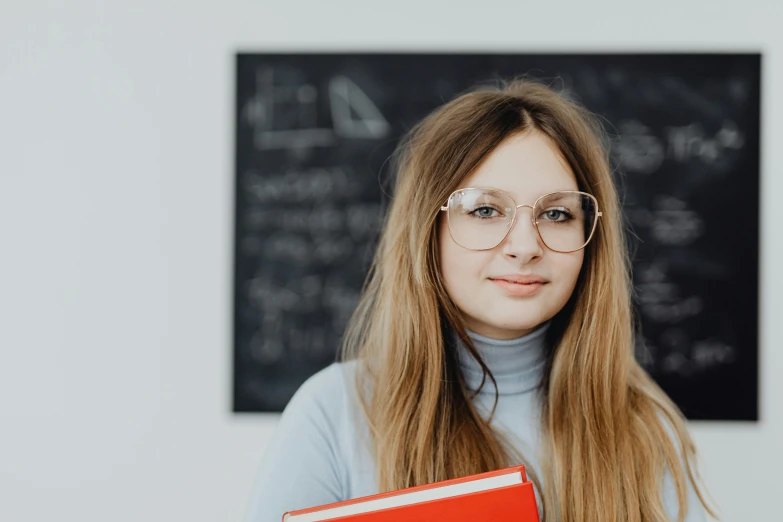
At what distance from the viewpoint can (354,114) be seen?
1934 millimetres

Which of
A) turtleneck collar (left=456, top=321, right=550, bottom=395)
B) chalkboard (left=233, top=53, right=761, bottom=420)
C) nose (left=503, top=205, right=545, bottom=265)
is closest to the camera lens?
nose (left=503, top=205, right=545, bottom=265)

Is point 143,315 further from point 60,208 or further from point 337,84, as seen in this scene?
point 337,84

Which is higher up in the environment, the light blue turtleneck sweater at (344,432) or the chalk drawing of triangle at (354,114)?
the chalk drawing of triangle at (354,114)

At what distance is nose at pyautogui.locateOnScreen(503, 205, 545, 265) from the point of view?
971 mm

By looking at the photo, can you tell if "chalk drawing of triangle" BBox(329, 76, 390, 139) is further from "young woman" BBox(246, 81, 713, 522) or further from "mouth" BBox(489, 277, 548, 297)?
"mouth" BBox(489, 277, 548, 297)

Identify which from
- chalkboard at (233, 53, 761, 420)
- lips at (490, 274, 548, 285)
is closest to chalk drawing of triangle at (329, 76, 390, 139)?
chalkboard at (233, 53, 761, 420)

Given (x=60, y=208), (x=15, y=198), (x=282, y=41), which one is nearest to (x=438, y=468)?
(x=282, y=41)

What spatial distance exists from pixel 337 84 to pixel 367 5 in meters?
0.26

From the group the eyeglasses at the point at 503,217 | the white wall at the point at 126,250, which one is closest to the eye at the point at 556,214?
the eyeglasses at the point at 503,217

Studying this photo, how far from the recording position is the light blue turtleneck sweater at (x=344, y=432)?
1.01 metres

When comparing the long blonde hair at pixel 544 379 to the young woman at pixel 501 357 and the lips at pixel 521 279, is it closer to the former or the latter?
the young woman at pixel 501 357

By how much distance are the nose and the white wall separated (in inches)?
44.2

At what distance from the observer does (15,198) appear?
6.41ft

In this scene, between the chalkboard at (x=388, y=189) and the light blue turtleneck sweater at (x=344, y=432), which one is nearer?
the light blue turtleneck sweater at (x=344, y=432)
